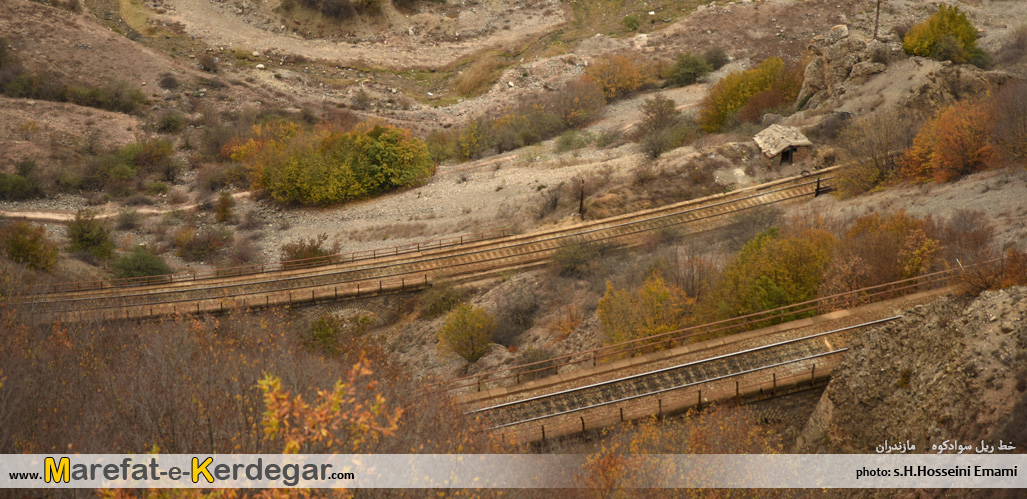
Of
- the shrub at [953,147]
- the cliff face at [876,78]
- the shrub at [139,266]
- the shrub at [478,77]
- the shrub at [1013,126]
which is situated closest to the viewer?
the shrub at [1013,126]

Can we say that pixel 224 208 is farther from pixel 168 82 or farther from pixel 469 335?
pixel 469 335

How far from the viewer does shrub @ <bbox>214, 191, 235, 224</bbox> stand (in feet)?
135

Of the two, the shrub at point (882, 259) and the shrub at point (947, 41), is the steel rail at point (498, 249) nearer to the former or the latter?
the shrub at point (882, 259)

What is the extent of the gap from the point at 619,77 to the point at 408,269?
3110 centimetres

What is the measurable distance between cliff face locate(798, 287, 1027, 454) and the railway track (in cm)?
1466

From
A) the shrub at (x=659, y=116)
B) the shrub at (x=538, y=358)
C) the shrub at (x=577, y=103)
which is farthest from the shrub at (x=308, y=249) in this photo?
the shrub at (x=577, y=103)

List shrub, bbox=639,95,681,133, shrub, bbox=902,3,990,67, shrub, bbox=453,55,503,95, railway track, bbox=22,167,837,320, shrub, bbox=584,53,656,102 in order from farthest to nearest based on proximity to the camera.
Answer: shrub, bbox=453,55,503,95, shrub, bbox=584,53,656,102, shrub, bbox=639,95,681,133, shrub, bbox=902,3,990,67, railway track, bbox=22,167,837,320

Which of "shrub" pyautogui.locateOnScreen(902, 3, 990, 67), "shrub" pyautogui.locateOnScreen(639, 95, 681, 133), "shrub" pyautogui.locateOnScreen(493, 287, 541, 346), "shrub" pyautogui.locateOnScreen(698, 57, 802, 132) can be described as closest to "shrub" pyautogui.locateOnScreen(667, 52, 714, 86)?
"shrub" pyautogui.locateOnScreen(639, 95, 681, 133)

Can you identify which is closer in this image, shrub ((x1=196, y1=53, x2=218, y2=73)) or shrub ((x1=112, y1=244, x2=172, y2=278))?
shrub ((x1=112, y1=244, x2=172, y2=278))

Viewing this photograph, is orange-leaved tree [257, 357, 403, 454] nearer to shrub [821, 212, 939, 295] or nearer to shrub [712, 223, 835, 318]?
shrub [712, 223, 835, 318]

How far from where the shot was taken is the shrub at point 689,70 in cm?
5556

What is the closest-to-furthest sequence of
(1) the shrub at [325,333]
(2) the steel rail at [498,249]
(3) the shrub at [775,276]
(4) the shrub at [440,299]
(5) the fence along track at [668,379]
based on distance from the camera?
(5) the fence along track at [668,379] → (3) the shrub at [775,276] → (1) the shrub at [325,333] → (4) the shrub at [440,299] → (2) the steel rail at [498,249]

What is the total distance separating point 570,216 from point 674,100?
21686mm

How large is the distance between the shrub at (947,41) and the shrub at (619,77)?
64.9 feet
